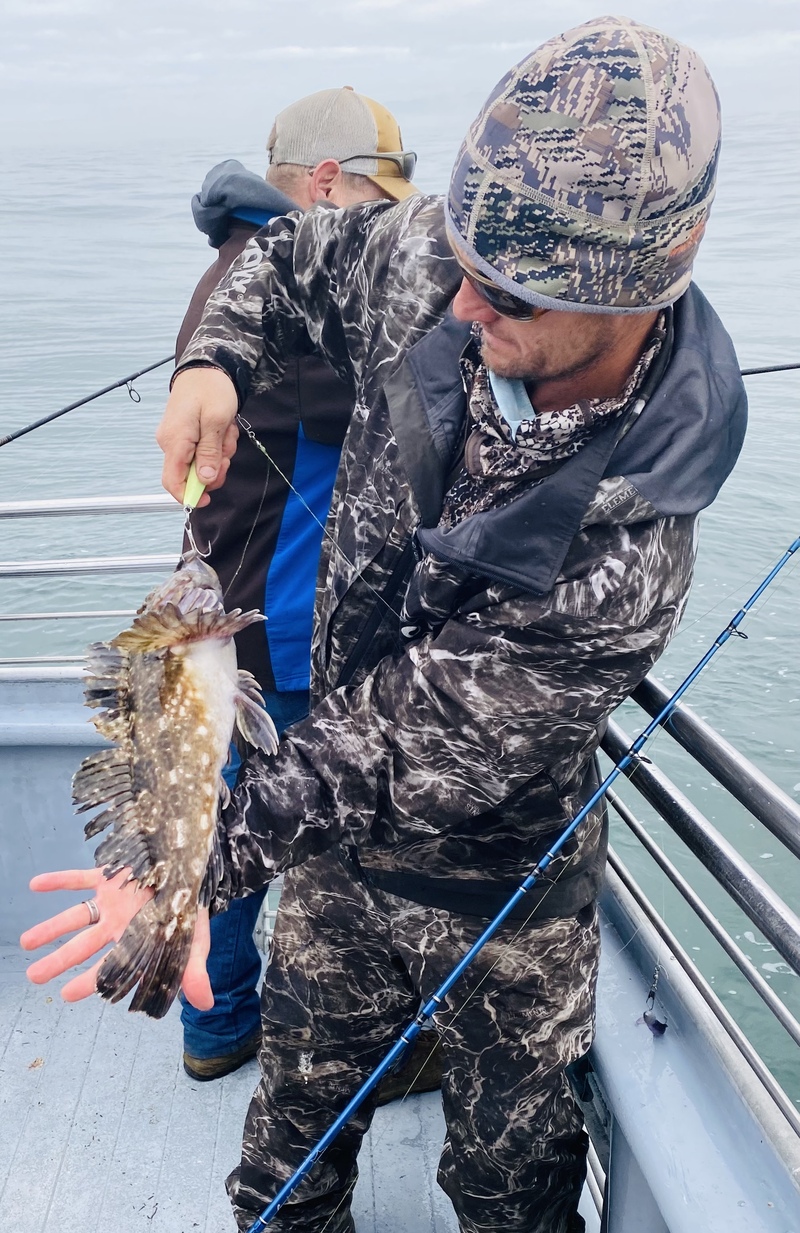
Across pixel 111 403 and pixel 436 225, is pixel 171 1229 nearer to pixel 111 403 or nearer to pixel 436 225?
pixel 436 225

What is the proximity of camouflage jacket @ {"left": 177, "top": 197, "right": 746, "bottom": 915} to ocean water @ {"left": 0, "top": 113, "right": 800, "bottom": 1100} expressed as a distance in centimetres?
395

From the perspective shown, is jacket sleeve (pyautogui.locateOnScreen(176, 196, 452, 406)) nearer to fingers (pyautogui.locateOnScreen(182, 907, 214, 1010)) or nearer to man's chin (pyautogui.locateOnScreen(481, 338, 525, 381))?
man's chin (pyautogui.locateOnScreen(481, 338, 525, 381))

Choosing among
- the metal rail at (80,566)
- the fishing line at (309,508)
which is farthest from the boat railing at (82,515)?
the fishing line at (309,508)

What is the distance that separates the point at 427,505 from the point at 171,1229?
7.41 ft

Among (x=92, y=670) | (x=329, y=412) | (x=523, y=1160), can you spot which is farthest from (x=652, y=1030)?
(x=329, y=412)

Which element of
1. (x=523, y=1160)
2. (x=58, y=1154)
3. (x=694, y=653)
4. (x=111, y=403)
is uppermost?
(x=523, y=1160)

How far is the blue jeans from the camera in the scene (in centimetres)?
304

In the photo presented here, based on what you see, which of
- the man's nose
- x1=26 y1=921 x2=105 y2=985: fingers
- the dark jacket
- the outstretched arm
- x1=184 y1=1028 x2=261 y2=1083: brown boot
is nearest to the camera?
x1=26 y1=921 x2=105 y2=985: fingers

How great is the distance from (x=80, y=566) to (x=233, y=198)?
4.74 ft

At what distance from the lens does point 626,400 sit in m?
1.78

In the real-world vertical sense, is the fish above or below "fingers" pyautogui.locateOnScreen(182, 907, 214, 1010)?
above

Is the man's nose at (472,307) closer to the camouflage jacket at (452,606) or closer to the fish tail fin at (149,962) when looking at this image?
the camouflage jacket at (452,606)

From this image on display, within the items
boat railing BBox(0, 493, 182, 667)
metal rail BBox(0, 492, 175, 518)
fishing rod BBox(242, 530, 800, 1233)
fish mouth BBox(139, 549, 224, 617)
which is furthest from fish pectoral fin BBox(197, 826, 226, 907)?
metal rail BBox(0, 492, 175, 518)

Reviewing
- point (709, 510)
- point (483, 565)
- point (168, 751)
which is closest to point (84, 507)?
point (168, 751)
